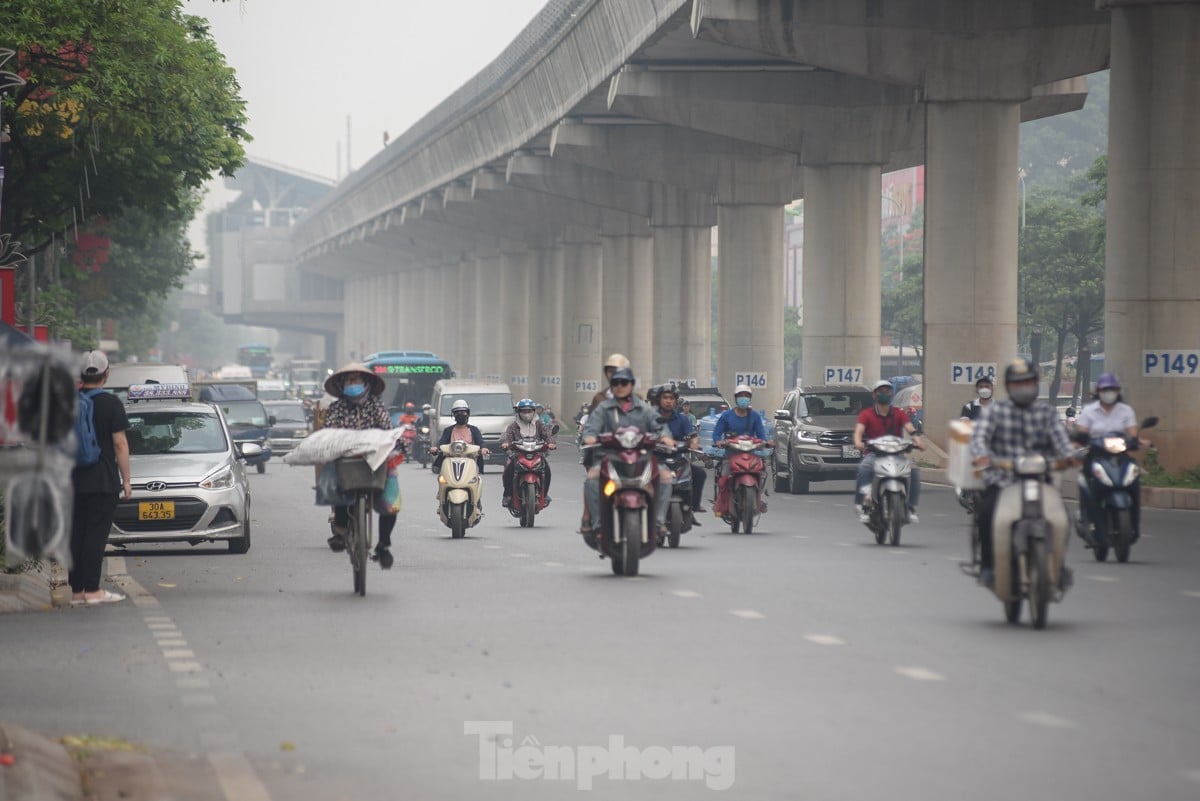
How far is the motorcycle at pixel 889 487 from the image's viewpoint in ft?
67.3

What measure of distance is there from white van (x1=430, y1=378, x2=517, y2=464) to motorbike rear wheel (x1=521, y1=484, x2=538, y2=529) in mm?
20355

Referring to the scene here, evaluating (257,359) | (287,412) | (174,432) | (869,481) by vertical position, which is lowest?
(287,412)

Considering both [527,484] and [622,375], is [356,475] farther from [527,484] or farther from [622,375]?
[527,484]

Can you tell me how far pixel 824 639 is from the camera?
1245cm

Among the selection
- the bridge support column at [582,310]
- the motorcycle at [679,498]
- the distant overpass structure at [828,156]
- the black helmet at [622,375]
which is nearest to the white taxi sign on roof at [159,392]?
the distant overpass structure at [828,156]

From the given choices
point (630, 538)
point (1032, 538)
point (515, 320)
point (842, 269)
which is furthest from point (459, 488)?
point (515, 320)

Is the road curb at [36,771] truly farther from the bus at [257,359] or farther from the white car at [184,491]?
the bus at [257,359]

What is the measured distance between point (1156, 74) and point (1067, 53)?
768 centimetres

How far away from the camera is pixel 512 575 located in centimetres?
1769

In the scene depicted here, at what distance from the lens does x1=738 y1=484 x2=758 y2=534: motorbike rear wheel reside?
76.0 ft

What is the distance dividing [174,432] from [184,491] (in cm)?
202

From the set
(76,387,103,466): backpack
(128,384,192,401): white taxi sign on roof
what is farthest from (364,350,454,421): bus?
(76,387,103,466): backpack

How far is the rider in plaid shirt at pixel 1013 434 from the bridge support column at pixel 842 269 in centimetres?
3385

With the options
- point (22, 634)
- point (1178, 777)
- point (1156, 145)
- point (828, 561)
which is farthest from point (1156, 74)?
point (1178, 777)
